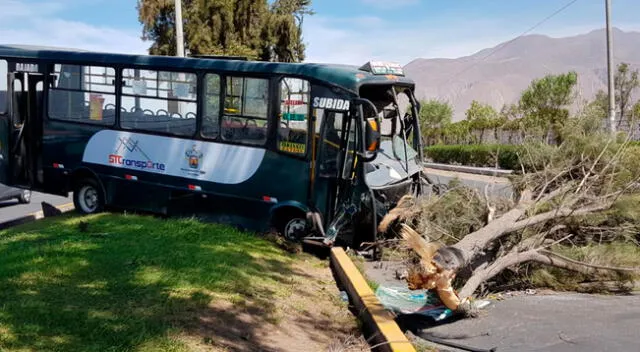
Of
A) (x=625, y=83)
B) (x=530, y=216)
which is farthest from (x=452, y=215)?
(x=625, y=83)

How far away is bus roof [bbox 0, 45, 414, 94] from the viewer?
29.8 feet

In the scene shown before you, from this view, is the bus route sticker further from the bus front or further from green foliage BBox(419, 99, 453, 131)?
green foliage BBox(419, 99, 453, 131)

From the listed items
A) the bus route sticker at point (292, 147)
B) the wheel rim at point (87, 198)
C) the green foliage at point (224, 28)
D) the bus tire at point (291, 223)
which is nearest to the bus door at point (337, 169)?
the bus route sticker at point (292, 147)

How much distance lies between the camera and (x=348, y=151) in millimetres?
8961

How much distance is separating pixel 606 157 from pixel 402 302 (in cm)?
428

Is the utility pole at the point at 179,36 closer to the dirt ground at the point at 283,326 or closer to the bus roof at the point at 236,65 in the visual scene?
the bus roof at the point at 236,65

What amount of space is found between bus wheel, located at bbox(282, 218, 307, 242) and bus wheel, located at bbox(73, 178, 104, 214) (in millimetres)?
3935

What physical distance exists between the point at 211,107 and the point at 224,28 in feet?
67.1

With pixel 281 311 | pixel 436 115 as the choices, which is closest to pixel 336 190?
pixel 281 311

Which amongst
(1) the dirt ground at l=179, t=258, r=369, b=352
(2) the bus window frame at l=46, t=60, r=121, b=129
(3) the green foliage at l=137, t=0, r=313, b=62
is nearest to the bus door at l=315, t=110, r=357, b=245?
(1) the dirt ground at l=179, t=258, r=369, b=352

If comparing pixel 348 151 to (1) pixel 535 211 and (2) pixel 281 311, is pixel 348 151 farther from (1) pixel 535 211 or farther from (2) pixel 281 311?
(2) pixel 281 311

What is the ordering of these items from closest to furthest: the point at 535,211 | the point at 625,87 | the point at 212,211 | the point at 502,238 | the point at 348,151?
the point at 502,238 < the point at 535,211 < the point at 348,151 < the point at 212,211 < the point at 625,87

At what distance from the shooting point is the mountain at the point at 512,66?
132250 mm

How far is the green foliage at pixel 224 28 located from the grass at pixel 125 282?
20.4 meters
